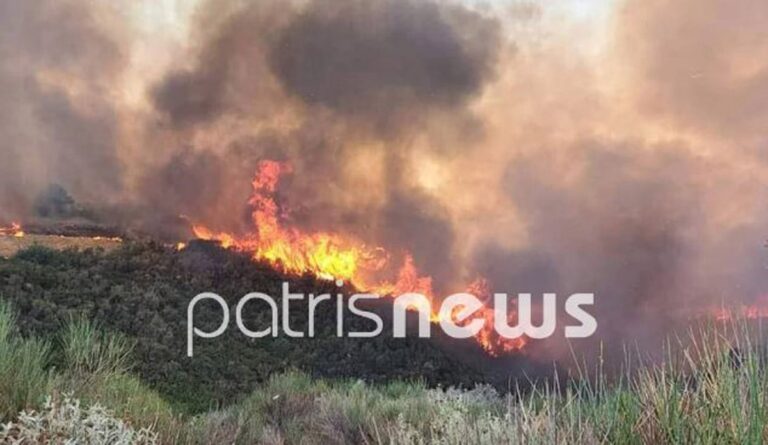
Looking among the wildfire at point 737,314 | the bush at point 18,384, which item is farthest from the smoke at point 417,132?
the bush at point 18,384

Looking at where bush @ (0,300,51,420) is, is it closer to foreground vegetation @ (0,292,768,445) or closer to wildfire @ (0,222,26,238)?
foreground vegetation @ (0,292,768,445)

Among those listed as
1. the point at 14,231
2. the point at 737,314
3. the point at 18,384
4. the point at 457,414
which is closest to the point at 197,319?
the point at 14,231

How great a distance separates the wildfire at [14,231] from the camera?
47.7 feet

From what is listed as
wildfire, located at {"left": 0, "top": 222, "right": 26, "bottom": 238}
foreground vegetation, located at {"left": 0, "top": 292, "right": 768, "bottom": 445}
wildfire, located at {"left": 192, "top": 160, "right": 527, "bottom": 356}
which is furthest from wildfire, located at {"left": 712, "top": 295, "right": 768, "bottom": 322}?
wildfire, located at {"left": 0, "top": 222, "right": 26, "bottom": 238}

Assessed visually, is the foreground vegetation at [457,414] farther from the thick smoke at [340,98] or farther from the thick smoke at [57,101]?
the thick smoke at [340,98]

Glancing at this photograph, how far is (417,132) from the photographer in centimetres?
1560

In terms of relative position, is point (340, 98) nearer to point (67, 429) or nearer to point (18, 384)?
point (18, 384)

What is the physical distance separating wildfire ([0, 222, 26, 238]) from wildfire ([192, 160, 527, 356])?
10.8ft

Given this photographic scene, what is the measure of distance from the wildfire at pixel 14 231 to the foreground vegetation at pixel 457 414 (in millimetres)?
7728

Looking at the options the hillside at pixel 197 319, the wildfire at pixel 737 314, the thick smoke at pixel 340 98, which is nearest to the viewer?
the wildfire at pixel 737 314

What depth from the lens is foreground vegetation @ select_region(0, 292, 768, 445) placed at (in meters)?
2.88

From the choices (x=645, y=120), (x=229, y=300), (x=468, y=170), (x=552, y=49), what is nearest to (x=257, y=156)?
(x=229, y=300)

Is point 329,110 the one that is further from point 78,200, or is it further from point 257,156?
point 78,200

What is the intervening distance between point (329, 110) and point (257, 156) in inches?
70.3
